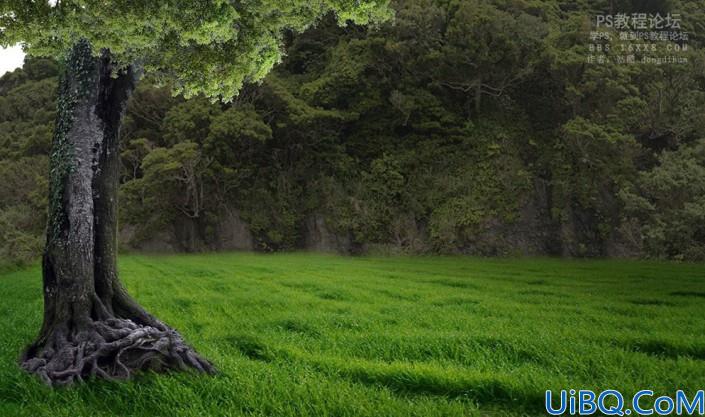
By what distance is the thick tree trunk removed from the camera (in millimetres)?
7391

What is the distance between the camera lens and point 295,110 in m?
40.8

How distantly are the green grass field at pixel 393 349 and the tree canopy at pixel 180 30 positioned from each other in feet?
16.8

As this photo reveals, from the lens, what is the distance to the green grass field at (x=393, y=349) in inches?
246

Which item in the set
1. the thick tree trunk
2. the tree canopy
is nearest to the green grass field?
the thick tree trunk

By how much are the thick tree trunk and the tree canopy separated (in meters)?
0.68

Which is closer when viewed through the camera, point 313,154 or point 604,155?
point 604,155

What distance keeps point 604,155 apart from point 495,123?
9.04 meters

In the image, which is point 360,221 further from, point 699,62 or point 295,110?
point 699,62

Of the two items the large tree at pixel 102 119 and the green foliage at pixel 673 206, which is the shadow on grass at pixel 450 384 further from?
the green foliage at pixel 673 206

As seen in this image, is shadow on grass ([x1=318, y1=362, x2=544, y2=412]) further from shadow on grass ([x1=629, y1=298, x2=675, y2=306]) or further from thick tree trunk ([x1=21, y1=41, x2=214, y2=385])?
shadow on grass ([x1=629, y1=298, x2=675, y2=306])

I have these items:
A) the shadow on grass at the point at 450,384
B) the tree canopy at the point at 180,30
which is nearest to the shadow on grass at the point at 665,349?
the shadow on grass at the point at 450,384

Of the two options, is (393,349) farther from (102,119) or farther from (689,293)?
(689,293)

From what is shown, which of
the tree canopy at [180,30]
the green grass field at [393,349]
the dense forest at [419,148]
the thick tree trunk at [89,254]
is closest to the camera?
the green grass field at [393,349]

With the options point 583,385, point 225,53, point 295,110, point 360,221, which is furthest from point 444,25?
point 583,385
